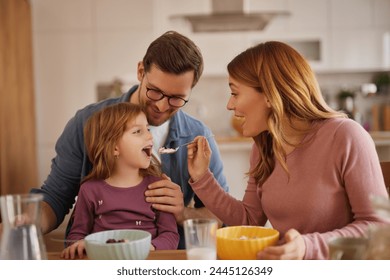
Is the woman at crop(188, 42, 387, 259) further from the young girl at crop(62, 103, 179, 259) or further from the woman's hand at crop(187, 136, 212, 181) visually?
the young girl at crop(62, 103, 179, 259)

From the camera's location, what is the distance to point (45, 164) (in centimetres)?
314

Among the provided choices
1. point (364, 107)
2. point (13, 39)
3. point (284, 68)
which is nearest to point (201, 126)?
point (284, 68)

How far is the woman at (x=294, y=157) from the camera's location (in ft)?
2.95

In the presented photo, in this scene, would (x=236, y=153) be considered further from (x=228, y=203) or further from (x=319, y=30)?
(x=228, y=203)

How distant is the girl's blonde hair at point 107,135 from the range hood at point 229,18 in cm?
214

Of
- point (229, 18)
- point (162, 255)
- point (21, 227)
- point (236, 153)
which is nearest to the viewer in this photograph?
A: point (21, 227)

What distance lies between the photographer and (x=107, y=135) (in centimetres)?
113

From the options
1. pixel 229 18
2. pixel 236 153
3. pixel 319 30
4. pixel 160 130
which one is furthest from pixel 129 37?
pixel 160 130

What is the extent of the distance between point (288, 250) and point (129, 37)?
2.80 meters

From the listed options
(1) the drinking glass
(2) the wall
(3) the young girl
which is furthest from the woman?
(2) the wall

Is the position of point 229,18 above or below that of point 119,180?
above

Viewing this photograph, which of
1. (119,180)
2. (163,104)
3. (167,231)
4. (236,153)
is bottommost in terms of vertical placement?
(236,153)

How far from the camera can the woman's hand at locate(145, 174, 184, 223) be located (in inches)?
42.3

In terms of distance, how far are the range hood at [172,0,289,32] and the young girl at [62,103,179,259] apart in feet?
7.04
